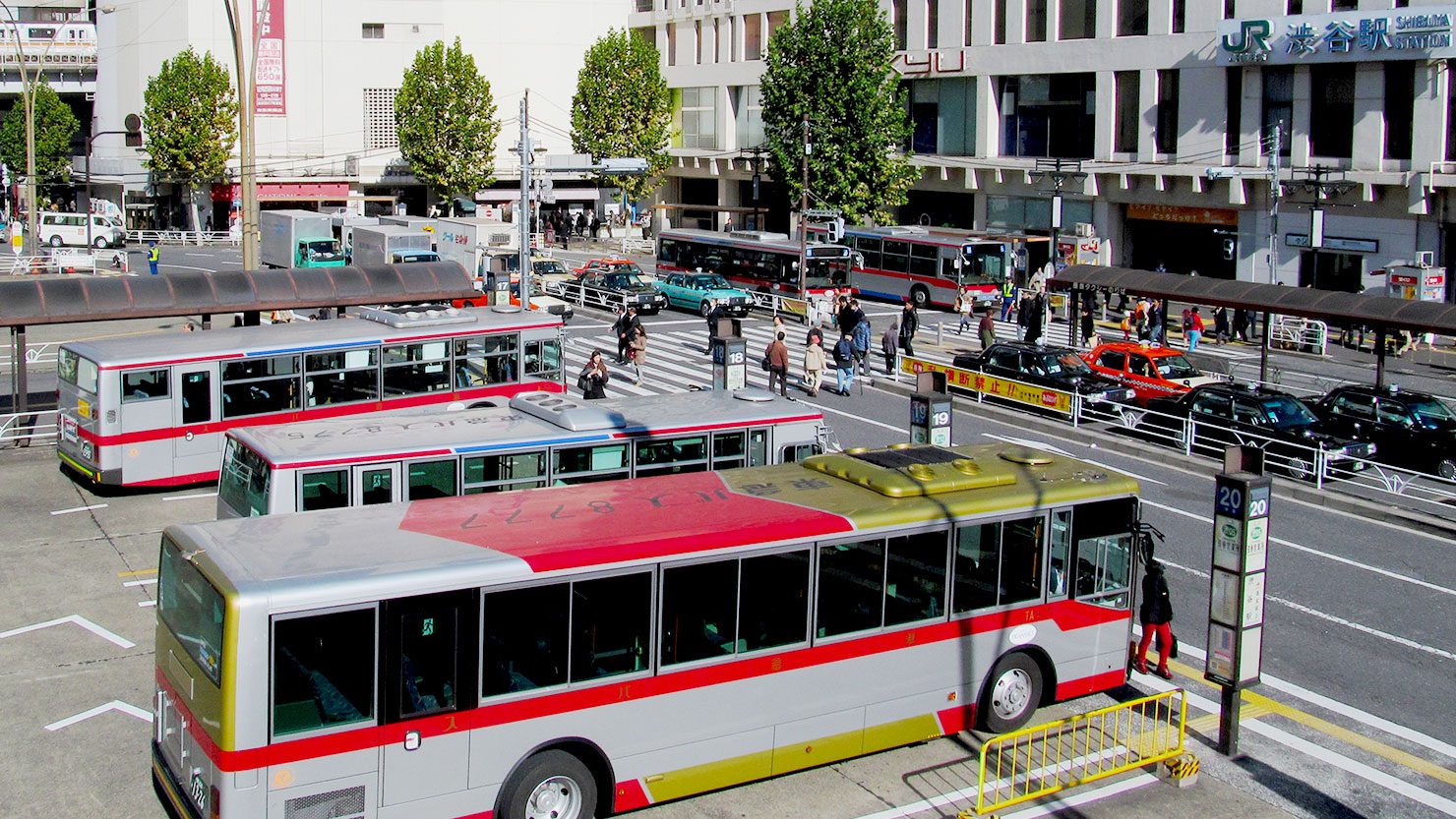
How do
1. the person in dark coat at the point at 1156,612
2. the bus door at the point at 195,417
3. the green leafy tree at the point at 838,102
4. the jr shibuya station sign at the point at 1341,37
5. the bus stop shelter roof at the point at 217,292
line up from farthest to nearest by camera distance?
the green leafy tree at the point at 838,102 < the jr shibuya station sign at the point at 1341,37 < the bus stop shelter roof at the point at 217,292 < the bus door at the point at 195,417 < the person in dark coat at the point at 1156,612

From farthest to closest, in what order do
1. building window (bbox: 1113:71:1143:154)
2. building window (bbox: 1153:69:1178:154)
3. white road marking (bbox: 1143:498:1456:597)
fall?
building window (bbox: 1113:71:1143:154)
building window (bbox: 1153:69:1178:154)
white road marking (bbox: 1143:498:1456:597)

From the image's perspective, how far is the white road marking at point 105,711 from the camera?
13.9 metres

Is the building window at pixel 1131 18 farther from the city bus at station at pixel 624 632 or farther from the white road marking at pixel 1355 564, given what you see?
the city bus at station at pixel 624 632

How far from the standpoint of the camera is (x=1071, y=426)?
30.4 m

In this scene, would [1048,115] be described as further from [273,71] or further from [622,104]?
[273,71]

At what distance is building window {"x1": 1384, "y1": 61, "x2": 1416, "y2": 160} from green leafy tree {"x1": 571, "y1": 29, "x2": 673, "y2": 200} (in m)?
39.8

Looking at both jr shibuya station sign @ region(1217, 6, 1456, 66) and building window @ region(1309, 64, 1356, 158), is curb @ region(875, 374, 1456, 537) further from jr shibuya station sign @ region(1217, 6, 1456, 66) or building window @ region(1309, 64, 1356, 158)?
building window @ region(1309, 64, 1356, 158)

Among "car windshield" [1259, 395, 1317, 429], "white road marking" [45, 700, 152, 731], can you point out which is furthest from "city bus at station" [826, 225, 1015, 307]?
"white road marking" [45, 700, 152, 731]

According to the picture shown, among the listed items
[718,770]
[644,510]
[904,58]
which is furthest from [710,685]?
[904,58]

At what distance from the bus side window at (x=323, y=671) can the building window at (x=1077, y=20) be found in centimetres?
5389

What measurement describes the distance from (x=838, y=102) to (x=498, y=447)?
44437 millimetres

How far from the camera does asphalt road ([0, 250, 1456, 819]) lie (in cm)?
1279

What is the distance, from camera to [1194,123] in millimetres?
55438

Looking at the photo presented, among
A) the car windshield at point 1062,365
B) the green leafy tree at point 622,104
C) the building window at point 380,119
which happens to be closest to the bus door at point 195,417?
the car windshield at point 1062,365
